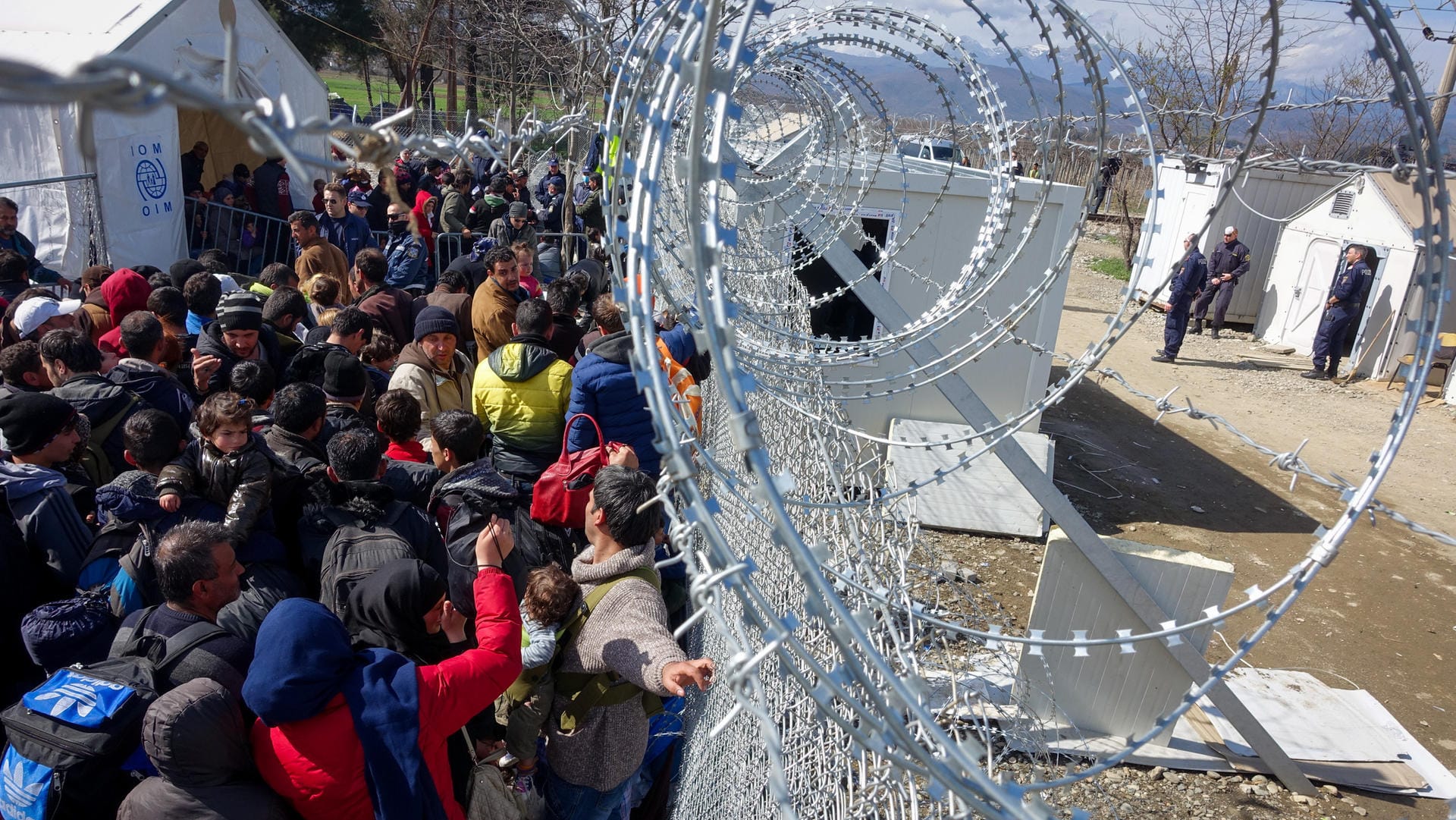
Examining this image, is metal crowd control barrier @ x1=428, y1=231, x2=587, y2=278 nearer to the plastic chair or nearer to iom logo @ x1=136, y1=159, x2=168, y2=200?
iom logo @ x1=136, y1=159, x2=168, y2=200

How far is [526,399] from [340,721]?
1.99 meters

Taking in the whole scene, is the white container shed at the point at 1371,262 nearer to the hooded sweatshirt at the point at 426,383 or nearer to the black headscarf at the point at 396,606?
the hooded sweatshirt at the point at 426,383

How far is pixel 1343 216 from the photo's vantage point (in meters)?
12.8

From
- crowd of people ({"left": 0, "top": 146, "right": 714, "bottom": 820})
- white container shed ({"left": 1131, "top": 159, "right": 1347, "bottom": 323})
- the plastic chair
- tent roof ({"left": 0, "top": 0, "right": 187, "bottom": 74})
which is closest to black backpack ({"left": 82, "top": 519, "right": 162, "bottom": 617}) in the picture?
crowd of people ({"left": 0, "top": 146, "right": 714, "bottom": 820})

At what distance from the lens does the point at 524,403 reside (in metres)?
3.84

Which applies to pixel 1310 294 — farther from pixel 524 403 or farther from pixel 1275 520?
pixel 524 403

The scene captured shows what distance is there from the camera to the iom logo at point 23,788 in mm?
1973

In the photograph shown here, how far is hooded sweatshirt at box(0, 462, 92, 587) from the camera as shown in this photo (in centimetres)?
279

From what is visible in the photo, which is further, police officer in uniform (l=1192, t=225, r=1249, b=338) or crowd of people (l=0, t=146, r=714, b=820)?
police officer in uniform (l=1192, t=225, r=1249, b=338)

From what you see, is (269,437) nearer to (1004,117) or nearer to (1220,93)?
(1004,117)

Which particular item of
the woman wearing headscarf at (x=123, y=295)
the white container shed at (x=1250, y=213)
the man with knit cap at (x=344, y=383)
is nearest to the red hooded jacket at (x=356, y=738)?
the man with knit cap at (x=344, y=383)

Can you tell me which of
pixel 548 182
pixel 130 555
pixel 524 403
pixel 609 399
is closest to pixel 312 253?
pixel 524 403

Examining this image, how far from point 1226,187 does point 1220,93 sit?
18217 mm

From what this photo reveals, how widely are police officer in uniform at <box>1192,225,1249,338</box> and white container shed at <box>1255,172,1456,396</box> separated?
2.35ft
